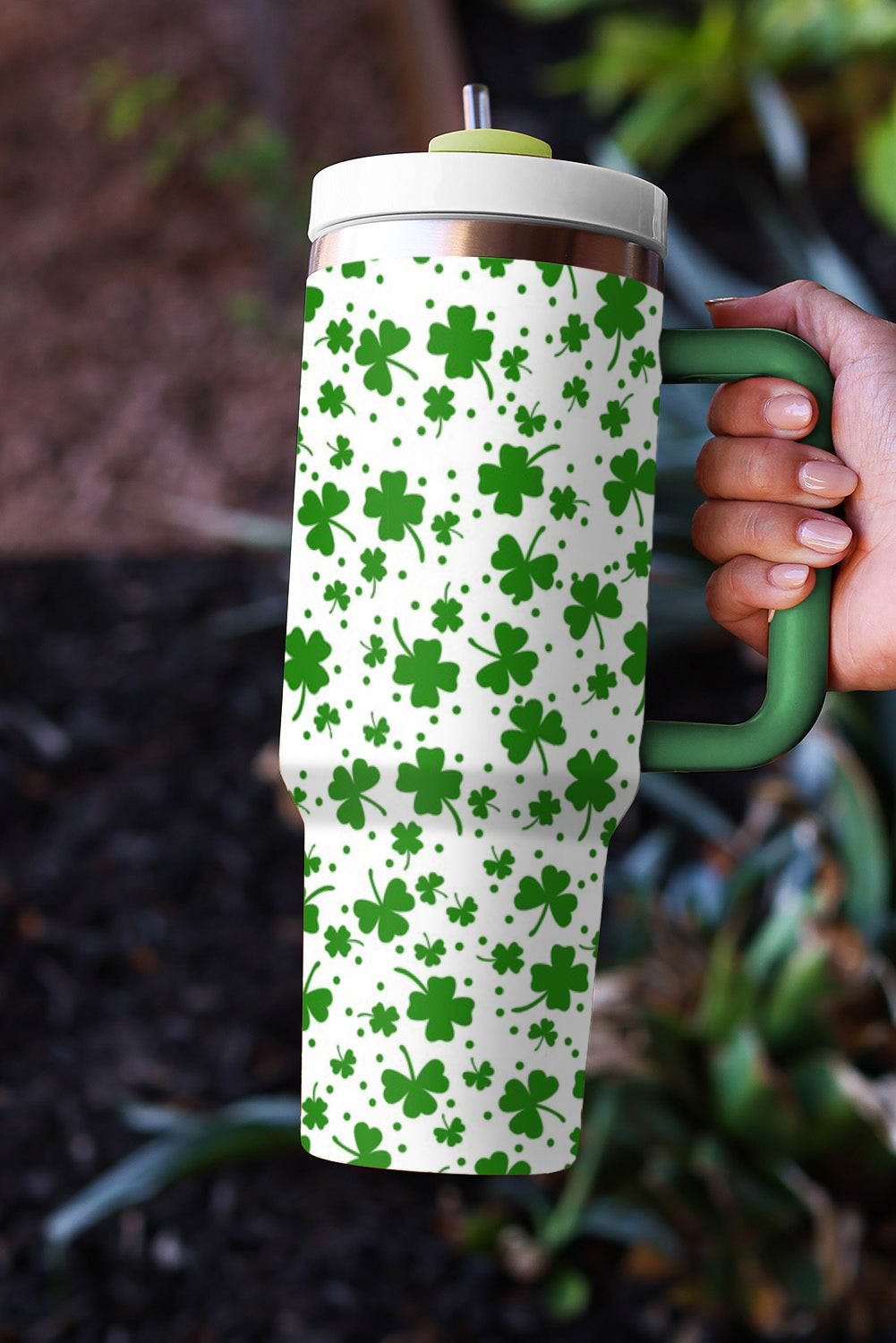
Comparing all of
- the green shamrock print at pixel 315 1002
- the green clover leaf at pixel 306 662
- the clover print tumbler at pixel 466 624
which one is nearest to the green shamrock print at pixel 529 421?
the clover print tumbler at pixel 466 624

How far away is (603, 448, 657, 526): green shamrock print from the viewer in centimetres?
45

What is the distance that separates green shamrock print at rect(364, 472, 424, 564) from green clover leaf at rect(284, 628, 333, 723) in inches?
2.0

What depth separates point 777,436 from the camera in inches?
19.6

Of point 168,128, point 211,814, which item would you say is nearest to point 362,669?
point 211,814

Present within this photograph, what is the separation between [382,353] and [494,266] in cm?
→ 5

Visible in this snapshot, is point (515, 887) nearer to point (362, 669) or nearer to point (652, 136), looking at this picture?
point (362, 669)

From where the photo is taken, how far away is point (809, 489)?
0.50 meters

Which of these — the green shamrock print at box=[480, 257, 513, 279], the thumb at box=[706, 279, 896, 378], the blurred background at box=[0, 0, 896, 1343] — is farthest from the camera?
the blurred background at box=[0, 0, 896, 1343]

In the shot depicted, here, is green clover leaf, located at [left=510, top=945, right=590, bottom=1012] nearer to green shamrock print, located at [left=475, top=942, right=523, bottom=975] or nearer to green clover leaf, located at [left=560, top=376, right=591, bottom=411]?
green shamrock print, located at [left=475, top=942, right=523, bottom=975]

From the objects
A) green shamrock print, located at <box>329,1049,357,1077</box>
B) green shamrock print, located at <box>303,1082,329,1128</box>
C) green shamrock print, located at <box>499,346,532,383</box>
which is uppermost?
green shamrock print, located at <box>499,346,532,383</box>

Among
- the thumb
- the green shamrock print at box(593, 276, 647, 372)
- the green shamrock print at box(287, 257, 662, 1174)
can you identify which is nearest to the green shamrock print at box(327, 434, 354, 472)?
the green shamrock print at box(287, 257, 662, 1174)

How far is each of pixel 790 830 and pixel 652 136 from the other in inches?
58.2

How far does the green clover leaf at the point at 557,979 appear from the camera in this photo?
0.46 meters

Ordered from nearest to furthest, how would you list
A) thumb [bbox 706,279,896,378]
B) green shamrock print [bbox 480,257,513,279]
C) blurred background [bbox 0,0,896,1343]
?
green shamrock print [bbox 480,257,513,279] → thumb [bbox 706,279,896,378] → blurred background [bbox 0,0,896,1343]
